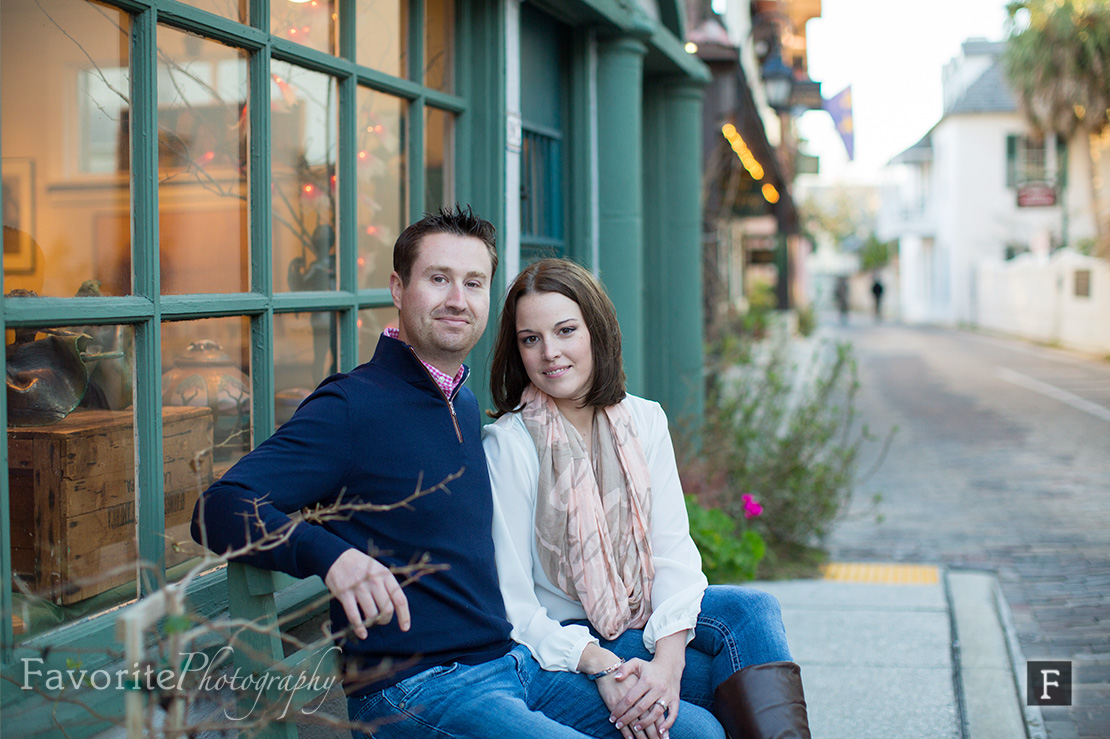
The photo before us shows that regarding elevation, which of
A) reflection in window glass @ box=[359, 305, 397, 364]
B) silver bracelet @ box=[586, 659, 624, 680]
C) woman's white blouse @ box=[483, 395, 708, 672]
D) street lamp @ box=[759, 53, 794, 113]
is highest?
street lamp @ box=[759, 53, 794, 113]

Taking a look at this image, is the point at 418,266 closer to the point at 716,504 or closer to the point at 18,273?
the point at 18,273

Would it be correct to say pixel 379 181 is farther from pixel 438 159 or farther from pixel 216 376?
pixel 216 376

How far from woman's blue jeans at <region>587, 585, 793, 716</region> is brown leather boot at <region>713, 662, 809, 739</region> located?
0.14ft

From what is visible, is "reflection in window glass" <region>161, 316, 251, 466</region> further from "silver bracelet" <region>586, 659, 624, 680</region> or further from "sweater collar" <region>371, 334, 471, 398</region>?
"silver bracelet" <region>586, 659, 624, 680</region>

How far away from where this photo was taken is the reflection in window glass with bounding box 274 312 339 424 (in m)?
2.86

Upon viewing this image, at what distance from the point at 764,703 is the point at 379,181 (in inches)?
82.4

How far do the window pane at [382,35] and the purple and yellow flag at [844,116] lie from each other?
46.8 feet

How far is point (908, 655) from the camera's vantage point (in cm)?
422

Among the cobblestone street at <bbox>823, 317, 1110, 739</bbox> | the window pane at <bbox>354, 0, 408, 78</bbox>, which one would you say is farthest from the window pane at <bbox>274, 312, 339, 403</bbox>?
the cobblestone street at <bbox>823, 317, 1110, 739</bbox>

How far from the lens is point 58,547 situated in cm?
209

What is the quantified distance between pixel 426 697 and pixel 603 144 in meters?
3.30

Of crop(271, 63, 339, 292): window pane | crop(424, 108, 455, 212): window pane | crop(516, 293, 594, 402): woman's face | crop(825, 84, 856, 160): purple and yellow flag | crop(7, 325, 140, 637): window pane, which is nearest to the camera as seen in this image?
crop(7, 325, 140, 637): window pane

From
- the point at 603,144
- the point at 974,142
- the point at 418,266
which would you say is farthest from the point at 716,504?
the point at 974,142

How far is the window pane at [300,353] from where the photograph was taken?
2.86 m
